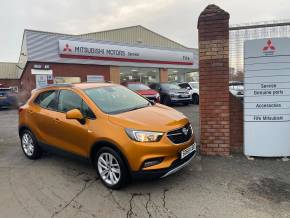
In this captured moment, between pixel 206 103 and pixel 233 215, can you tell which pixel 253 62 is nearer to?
pixel 206 103

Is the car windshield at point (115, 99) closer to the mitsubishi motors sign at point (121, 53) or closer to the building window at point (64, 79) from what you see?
the building window at point (64, 79)

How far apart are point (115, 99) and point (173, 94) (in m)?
10.9

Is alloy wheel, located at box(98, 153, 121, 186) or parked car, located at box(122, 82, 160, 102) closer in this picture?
alloy wheel, located at box(98, 153, 121, 186)

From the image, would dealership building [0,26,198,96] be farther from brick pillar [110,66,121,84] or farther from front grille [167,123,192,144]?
front grille [167,123,192,144]

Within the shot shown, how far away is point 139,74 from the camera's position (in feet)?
83.6

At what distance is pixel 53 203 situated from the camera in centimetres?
392

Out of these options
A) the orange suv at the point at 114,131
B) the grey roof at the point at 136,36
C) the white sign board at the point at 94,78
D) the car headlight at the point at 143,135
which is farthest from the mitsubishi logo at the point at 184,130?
the grey roof at the point at 136,36

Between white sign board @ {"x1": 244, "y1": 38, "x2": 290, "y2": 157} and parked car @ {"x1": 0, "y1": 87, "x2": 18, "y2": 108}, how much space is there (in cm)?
1796

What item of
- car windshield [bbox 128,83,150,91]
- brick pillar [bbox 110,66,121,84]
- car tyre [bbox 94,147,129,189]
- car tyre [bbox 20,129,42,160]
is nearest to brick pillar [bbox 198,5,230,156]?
car tyre [bbox 94,147,129,189]

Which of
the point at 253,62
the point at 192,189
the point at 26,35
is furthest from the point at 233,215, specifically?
the point at 26,35

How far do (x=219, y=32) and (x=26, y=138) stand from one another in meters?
4.68

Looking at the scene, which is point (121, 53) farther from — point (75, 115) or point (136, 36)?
point (75, 115)

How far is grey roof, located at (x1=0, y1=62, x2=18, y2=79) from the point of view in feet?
144

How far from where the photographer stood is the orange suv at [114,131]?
3930mm
